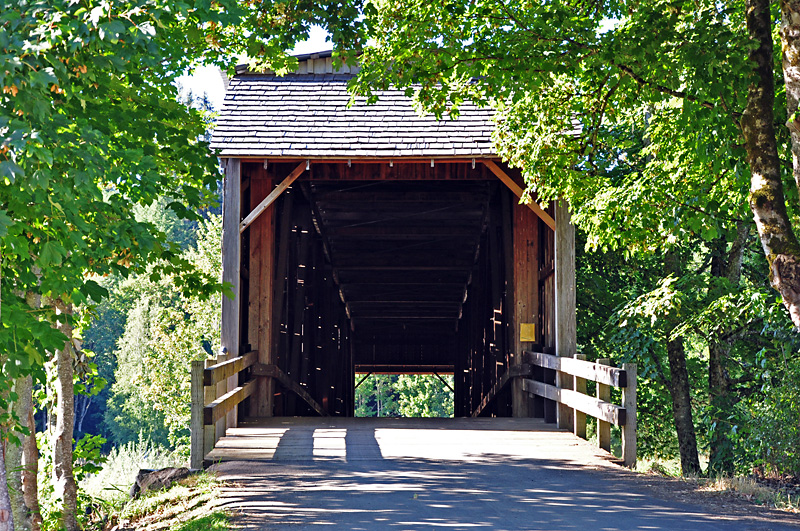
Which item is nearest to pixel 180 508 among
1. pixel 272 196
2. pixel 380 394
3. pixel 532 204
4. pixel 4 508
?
pixel 4 508

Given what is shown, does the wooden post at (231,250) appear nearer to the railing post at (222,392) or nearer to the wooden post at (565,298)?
the railing post at (222,392)

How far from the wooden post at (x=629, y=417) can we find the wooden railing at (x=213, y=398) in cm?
393

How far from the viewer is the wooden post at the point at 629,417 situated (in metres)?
7.83

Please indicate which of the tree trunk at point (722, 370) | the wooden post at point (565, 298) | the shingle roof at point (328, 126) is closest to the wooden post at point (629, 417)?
the wooden post at point (565, 298)

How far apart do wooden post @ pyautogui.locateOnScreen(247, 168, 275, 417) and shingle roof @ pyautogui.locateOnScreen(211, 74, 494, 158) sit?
899 mm

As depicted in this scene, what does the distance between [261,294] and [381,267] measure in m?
9.34

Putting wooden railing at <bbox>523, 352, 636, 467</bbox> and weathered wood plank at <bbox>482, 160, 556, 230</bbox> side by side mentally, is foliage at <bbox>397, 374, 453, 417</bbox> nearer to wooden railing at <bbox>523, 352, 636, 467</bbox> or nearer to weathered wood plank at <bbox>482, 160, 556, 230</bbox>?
weathered wood plank at <bbox>482, 160, 556, 230</bbox>

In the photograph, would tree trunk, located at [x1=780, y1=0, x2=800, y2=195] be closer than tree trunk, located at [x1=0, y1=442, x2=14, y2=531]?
No

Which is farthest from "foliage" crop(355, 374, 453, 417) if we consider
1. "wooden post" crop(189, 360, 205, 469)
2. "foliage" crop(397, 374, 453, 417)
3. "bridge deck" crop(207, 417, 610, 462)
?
"wooden post" crop(189, 360, 205, 469)

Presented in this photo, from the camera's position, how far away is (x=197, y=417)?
794 cm

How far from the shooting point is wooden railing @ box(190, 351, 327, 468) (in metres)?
7.95

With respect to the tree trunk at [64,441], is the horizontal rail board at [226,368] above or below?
above

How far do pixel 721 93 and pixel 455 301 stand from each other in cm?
1911

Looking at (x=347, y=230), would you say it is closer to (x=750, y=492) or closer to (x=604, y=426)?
(x=604, y=426)
